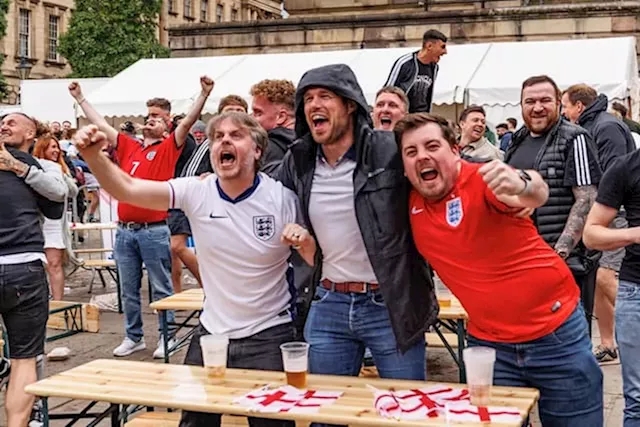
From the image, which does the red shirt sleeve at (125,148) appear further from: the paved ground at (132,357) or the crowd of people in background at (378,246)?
the crowd of people in background at (378,246)

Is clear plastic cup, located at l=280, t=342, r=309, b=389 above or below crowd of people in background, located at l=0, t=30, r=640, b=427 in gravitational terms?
below

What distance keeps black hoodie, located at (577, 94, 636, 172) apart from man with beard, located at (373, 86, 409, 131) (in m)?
1.65

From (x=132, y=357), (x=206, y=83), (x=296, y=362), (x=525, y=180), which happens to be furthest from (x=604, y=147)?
(x=132, y=357)

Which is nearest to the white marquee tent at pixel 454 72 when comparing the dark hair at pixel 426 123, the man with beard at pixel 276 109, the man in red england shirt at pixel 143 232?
the man in red england shirt at pixel 143 232

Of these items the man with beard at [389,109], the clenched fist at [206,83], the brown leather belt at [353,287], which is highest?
the clenched fist at [206,83]

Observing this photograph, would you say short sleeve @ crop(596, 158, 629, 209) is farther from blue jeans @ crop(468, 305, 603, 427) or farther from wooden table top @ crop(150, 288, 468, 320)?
wooden table top @ crop(150, 288, 468, 320)

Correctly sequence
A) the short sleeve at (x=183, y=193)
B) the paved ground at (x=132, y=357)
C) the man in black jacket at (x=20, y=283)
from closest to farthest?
1. the short sleeve at (x=183, y=193)
2. the man in black jacket at (x=20, y=283)
3. the paved ground at (x=132, y=357)

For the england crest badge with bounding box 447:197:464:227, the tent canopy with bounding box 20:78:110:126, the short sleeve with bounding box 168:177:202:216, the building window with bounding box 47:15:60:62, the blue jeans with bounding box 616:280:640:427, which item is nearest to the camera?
the england crest badge with bounding box 447:197:464:227

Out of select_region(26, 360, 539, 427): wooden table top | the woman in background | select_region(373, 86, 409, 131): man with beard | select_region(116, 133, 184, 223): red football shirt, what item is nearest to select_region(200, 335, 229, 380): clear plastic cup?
select_region(26, 360, 539, 427): wooden table top

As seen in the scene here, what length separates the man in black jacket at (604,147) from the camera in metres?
6.74

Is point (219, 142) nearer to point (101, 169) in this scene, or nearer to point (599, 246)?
point (101, 169)

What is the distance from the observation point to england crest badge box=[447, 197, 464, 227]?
3385mm

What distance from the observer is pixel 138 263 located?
315 inches

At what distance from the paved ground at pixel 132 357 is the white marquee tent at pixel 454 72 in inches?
255
